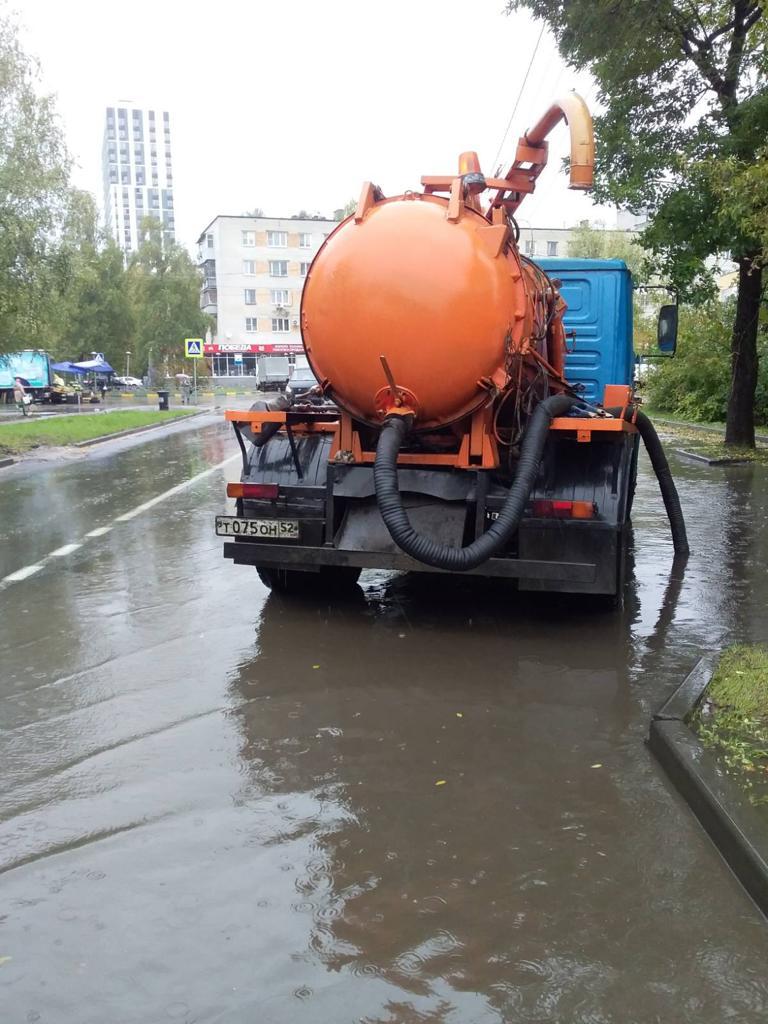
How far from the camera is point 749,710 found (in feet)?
15.0

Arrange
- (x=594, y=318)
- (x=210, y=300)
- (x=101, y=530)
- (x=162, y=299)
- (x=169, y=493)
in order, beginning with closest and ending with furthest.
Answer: (x=594, y=318)
(x=101, y=530)
(x=169, y=493)
(x=162, y=299)
(x=210, y=300)

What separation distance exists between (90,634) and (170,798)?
113 inches

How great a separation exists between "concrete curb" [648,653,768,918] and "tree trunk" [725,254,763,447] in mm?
15563

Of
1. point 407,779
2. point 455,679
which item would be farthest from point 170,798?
point 455,679

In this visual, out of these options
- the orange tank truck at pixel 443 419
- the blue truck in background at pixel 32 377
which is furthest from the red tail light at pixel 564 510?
the blue truck in background at pixel 32 377

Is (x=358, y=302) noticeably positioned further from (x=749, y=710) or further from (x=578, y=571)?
(x=749, y=710)

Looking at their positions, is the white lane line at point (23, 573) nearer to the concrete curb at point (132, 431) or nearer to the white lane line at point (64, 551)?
the white lane line at point (64, 551)

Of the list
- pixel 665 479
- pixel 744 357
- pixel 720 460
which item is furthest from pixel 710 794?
pixel 744 357

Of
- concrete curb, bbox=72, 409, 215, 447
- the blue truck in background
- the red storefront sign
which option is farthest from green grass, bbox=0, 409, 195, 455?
the red storefront sign

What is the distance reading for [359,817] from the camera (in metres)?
3.87

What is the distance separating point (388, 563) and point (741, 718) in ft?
8.35

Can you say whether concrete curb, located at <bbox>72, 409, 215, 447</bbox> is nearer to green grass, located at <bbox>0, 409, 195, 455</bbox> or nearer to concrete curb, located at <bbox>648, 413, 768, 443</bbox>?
green grass, located at <bbox>0, 409, 195, 455</bbox>

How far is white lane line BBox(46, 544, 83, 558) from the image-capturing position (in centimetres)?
950

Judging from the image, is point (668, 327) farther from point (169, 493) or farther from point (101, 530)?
point (169, 493)
